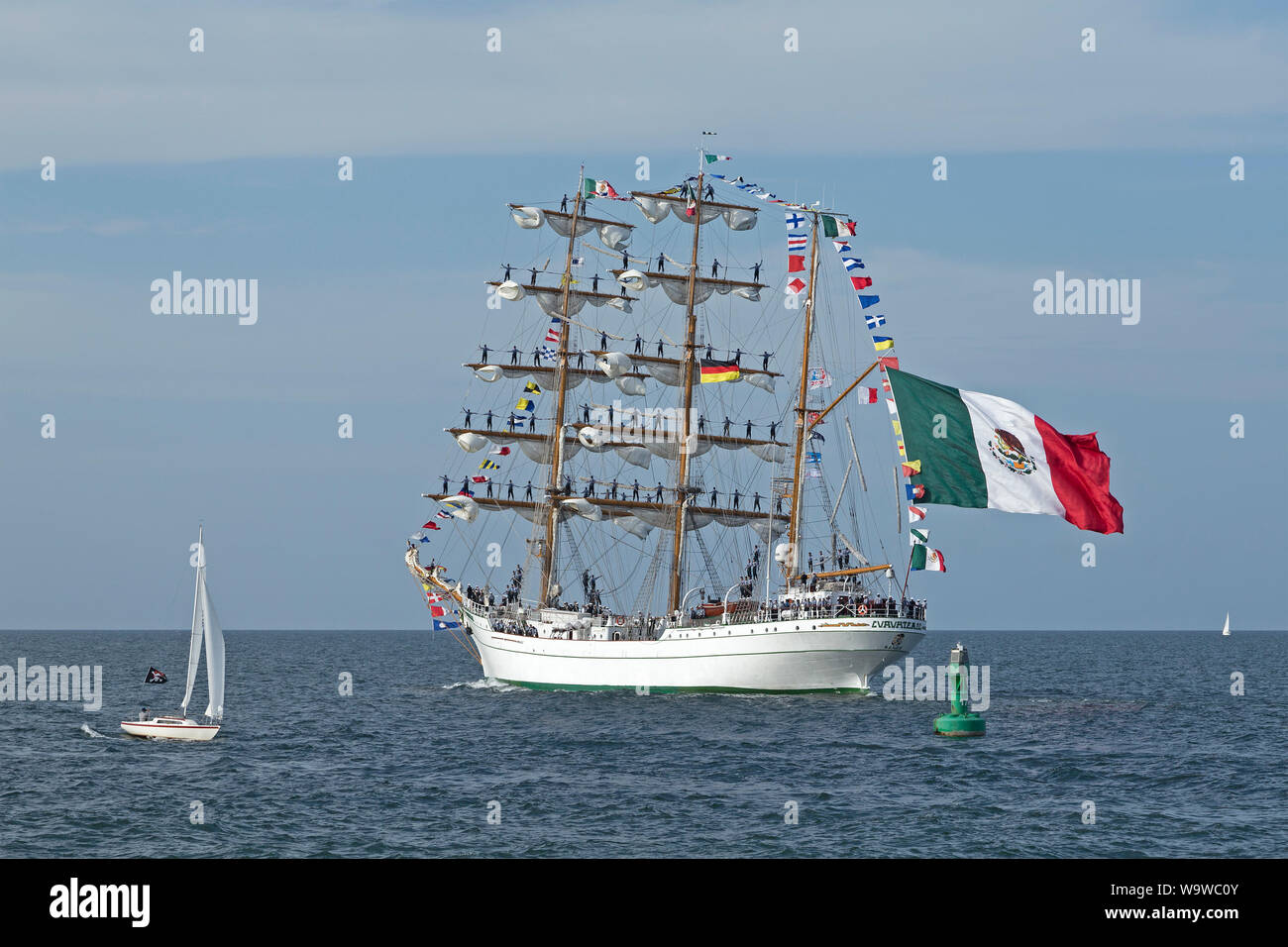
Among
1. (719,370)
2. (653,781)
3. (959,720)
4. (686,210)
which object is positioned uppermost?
(686,210)

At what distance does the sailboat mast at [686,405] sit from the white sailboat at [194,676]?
34588 millimetres

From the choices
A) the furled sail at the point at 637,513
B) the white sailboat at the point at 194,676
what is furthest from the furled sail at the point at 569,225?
the white sailboat at the point at 194,676

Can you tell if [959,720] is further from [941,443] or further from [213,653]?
[213,653]

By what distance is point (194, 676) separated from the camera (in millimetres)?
60656

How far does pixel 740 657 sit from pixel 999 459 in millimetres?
23053

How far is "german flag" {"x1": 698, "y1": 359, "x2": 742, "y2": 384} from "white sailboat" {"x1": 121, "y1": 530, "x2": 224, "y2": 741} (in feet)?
126

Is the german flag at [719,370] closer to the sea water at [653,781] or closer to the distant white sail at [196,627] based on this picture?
the sea water at [653,781]

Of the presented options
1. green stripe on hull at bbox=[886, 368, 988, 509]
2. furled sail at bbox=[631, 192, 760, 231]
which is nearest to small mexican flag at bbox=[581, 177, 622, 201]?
furled sail at bbox=[631, 192, 760, 231]

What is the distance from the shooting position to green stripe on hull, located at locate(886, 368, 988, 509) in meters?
61.6

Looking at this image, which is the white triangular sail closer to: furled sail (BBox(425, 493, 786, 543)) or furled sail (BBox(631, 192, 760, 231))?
furled sail (BBox(425, 493, 786, 543))

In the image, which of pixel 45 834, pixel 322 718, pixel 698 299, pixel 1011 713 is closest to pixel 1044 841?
pixel 45 834

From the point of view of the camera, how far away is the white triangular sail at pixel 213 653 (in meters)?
58.3

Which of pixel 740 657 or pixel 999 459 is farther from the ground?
pixel 999 459

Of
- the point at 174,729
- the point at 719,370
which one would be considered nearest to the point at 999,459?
the point at 719,370
